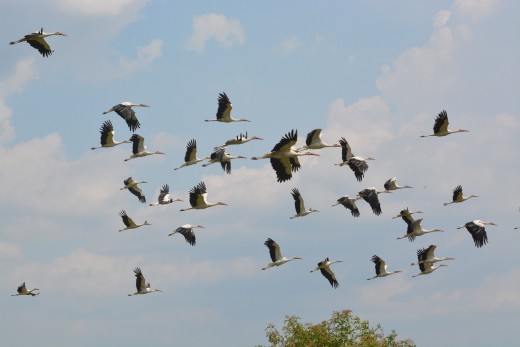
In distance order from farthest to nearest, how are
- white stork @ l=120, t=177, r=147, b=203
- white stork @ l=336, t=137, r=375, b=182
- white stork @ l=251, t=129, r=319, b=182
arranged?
1. white stork @ l=120, t=177, r=147, b=203
2. white stork @ l=336, t=137, r=375, b=182
3. white stork @ l=251, t=129, r=319, b=182

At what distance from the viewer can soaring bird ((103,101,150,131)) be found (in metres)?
45.8

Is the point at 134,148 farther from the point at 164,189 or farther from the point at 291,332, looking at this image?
the point at 291,332

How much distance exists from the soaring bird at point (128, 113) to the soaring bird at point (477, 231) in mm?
11854

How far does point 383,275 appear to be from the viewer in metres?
51.6

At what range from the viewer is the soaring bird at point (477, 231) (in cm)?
4491

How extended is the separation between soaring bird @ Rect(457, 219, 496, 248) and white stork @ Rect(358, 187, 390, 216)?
3166 mm

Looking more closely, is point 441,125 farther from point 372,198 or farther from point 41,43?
point 41,43

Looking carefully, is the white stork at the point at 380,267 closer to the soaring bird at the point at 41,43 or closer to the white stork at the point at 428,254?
the white stork at the point at 428,254

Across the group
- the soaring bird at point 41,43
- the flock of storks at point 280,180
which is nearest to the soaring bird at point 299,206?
the flock of storks at point 280,180

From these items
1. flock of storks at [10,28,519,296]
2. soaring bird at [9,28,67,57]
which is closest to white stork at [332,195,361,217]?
flock of storks at [10,28,519,296]

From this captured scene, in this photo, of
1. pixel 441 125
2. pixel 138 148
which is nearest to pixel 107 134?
pixel 138 148

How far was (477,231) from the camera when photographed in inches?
1783

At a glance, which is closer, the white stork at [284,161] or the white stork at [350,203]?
the white stork at [284,161]

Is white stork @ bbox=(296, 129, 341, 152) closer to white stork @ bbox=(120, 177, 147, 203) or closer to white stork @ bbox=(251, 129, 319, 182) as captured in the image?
white stork @ bbox=(251, 129, 319, 182)
